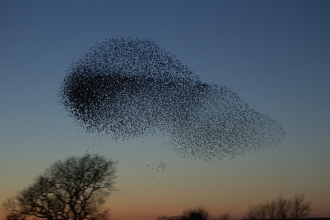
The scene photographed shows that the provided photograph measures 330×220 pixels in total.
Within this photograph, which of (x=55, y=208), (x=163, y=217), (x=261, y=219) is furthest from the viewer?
(x=261, y=219)

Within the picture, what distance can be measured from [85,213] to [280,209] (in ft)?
99.1

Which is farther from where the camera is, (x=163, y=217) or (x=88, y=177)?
(x=88, y=177)

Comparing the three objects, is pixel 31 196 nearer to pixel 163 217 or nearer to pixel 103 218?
pixel 103 218

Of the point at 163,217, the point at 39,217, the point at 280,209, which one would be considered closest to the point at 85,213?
the point at 39,217

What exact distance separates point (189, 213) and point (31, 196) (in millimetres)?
20770

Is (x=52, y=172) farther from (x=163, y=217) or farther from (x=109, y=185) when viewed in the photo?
(x=163, y=217)

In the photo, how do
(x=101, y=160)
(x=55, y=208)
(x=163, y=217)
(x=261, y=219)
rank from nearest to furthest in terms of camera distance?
(x=163, y=217) → (x=55, y=208) → (x=101, y=160) → (x=261, y=219)

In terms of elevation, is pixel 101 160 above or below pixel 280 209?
above

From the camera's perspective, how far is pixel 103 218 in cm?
5244

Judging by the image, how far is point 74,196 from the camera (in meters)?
52.7

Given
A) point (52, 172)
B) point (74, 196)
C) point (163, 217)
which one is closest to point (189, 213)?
point (163, 217)

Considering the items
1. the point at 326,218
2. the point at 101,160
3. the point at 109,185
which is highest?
the point at 101,160

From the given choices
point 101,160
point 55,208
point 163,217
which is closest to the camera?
point 163,217

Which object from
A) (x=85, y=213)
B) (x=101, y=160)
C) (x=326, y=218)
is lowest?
(x=326, y=218)
